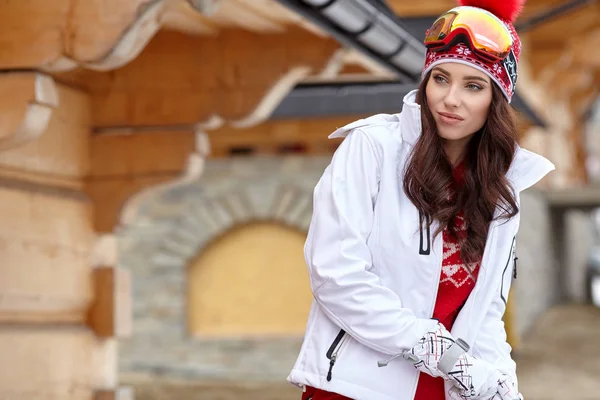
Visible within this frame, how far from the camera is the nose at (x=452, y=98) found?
7.00 feet

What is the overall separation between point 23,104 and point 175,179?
64.2 inches

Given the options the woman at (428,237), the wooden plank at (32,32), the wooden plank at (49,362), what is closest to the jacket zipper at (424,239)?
the woman at (428,237)

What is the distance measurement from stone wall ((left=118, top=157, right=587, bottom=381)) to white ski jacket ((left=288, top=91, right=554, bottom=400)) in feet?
24.1

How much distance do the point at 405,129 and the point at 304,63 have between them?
9.33 feet

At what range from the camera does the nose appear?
2.13m

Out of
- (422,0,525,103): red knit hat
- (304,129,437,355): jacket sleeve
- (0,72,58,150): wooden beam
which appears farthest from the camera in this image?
(0,72,58,150): wooden beam

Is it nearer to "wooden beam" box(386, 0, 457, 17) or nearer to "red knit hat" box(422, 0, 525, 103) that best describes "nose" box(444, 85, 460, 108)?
"red knit hat" box(422, 0, 525, 103)

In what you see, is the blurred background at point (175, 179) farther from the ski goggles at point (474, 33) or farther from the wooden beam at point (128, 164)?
the ski goggles at point (474, 33)

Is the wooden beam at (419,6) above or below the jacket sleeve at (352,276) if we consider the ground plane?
above

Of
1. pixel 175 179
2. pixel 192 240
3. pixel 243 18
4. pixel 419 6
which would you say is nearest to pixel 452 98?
pixel 243 18

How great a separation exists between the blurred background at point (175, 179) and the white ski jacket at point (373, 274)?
15.4 inches

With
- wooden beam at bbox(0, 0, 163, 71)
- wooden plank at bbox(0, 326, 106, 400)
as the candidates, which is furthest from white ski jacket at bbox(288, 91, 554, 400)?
wooden plank at bbox(0, 326, 106, 400)

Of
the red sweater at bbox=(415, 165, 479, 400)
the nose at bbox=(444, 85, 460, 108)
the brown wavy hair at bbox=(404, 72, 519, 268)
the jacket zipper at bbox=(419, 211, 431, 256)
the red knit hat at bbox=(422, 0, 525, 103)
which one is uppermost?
the red knit hat at bbox=(422, 0, 525, 103)

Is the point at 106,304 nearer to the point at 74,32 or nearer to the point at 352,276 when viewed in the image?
the point at 74,32
